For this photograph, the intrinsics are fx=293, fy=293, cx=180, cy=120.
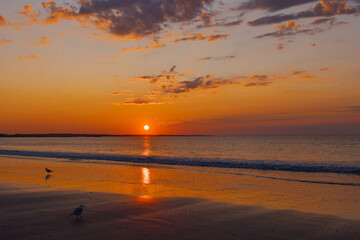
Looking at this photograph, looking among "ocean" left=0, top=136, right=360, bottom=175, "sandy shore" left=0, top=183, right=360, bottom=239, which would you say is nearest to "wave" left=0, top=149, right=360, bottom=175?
"ocean" left=0, top=136, right=360, bottom=175

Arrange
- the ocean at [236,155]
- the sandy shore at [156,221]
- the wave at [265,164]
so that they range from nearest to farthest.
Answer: the sandy shore at [156,221] → the wave at [265,164] → the ocean at [236,155]

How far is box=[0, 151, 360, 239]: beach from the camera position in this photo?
801cm

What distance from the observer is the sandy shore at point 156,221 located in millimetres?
7848

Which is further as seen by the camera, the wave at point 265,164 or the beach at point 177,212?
the wave at point 265,164

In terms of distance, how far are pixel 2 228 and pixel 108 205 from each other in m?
3.85

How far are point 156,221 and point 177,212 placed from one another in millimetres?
1353

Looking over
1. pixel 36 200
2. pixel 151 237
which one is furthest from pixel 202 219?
pixel 36 200

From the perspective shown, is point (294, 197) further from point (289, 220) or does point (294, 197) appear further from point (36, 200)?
point (36, 200)

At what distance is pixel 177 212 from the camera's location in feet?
33.7

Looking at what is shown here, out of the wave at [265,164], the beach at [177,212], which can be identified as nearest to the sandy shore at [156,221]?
the beach at [177,212]

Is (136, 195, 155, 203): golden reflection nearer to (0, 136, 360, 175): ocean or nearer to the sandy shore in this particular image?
the sandy shore

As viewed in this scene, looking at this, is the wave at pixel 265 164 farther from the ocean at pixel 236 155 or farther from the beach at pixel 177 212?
the beach at pixel 177 212

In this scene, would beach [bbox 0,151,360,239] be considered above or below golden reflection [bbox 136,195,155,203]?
above

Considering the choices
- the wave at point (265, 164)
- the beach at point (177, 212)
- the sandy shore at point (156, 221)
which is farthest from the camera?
the wave at point (265, 164)
